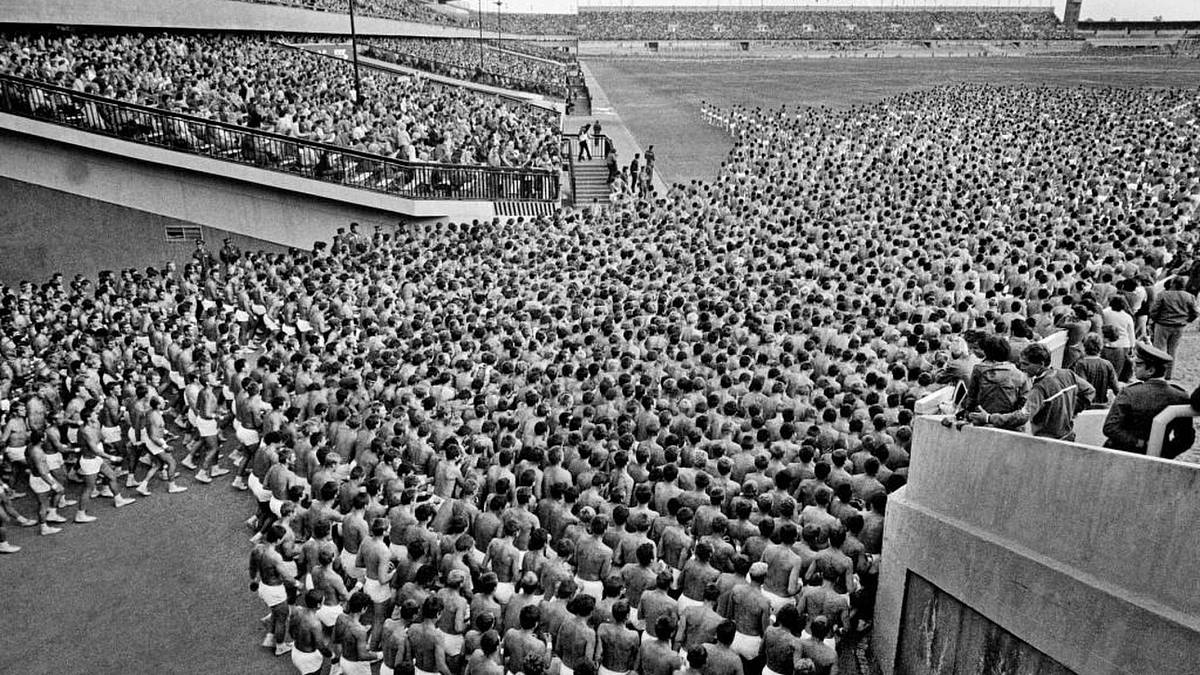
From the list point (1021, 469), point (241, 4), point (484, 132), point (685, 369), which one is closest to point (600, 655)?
point (1021, 469)

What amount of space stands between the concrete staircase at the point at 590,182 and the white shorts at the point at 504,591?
1786cm

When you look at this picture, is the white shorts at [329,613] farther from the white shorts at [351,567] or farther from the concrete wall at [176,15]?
the concrete wall at [176,15]

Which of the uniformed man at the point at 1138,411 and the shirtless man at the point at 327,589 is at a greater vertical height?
the uniformed man at the point at 1138,411

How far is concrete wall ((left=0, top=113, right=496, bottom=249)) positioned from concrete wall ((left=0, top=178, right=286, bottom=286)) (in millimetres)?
290

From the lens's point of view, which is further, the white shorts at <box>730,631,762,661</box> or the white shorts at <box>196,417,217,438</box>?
the white shorts at <box>196,417,217,438</box>

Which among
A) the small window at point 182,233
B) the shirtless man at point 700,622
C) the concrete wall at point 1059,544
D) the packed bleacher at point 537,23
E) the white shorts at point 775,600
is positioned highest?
the packed bleacher at point 537,23

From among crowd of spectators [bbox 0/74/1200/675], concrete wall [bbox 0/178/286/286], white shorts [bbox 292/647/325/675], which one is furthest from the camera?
concrete wall [bbox 0/178/286/286]

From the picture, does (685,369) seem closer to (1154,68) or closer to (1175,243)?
(1175,243)

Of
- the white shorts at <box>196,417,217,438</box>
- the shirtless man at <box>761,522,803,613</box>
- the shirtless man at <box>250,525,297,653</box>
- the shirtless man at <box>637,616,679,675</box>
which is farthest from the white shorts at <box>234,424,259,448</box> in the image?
the shirtless man at <box>761,522,803,613</box>

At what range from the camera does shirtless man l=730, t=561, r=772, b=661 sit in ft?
22.9

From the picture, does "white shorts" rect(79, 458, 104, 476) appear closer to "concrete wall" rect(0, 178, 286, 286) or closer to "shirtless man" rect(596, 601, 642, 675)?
"shirtless man" rect(596, 601, 642, 675)

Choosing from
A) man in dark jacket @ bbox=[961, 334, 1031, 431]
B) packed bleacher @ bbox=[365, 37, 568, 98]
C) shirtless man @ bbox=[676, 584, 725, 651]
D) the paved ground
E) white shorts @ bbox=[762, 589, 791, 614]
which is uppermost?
packed bleacher @ bbox=[365, 37, 568, 98]

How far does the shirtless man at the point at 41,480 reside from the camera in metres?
10.9

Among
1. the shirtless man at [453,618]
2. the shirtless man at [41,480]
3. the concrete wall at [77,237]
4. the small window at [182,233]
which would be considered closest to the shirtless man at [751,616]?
the shirtless man at [453,618]
